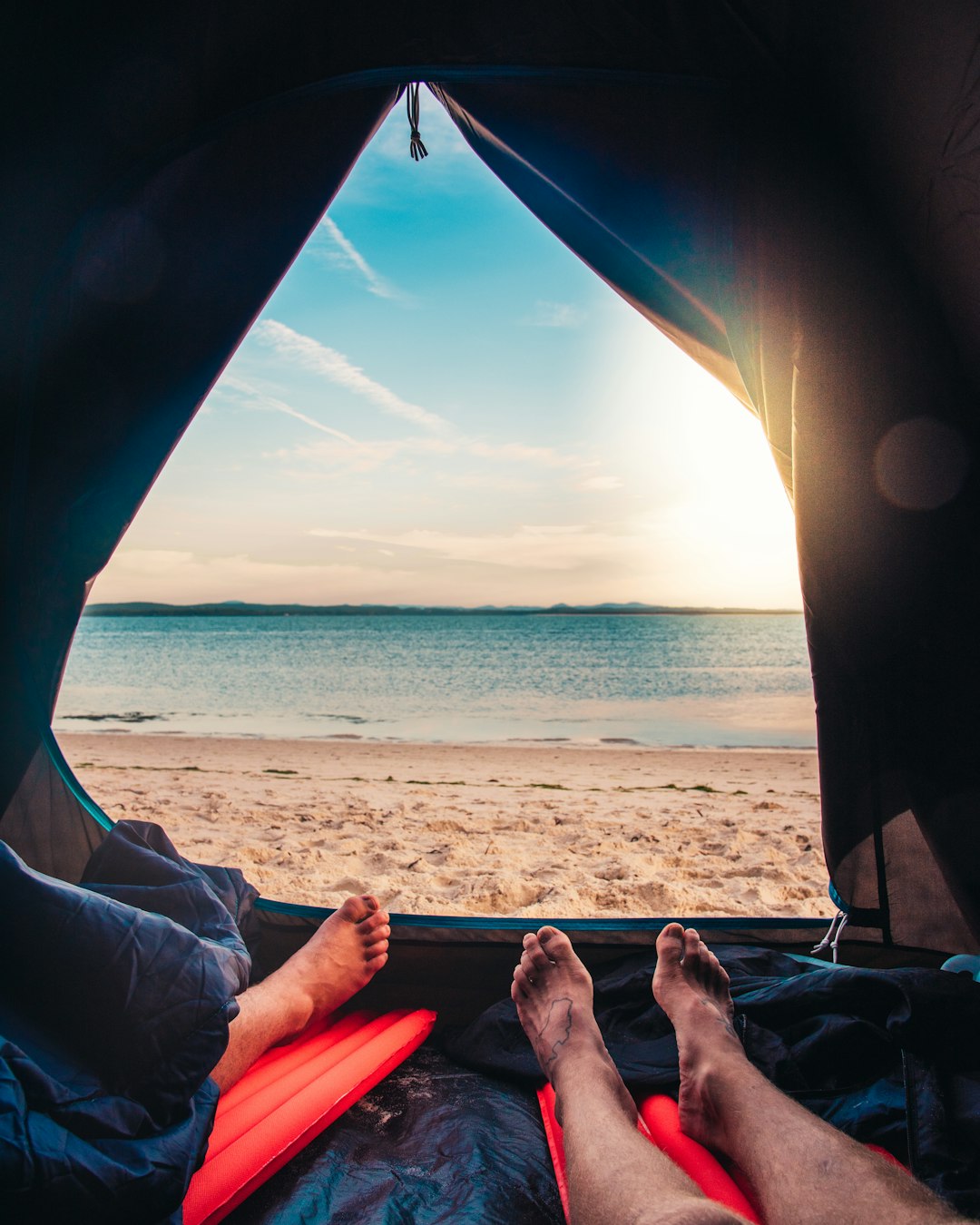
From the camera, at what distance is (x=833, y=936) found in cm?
160

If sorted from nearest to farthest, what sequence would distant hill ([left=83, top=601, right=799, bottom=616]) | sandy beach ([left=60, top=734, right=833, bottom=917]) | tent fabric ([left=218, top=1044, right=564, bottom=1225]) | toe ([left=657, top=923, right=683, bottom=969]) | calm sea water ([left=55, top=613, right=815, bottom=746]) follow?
tent fabric ([left=218, top=1044, right=564, bottom=1225]) → toe ([left=657, top=923, right=683, bottom=969]) → sandy beach ([left=60, top=734, right=833, bottom=917]) → calm sea water ([left=55, top=613, right=815, bottom=746]) → distant hill ([left=83, top=601, right=799, bottom=616])

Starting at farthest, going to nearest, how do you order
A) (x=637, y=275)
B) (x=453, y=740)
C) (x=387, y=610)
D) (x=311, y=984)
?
(x=387, y=610), (x=453, y=740), (x=637, y=275), (x=311, y=984)

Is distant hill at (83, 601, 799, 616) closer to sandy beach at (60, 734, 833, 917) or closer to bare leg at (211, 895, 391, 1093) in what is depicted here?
sandy beach at (60, 734, 833, 917)

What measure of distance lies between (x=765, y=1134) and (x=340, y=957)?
90cm

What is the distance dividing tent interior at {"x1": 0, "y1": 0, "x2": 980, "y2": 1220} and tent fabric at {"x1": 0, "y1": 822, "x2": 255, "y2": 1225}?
1.74ft

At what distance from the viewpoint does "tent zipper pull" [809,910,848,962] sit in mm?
1562

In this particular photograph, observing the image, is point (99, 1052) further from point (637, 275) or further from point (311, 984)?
point (637, 275)

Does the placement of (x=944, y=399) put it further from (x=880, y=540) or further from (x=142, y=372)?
(x=142, y=372)

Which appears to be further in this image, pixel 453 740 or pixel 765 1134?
pixel 453 740

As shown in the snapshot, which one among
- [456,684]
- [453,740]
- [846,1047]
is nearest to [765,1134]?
[846,1047]

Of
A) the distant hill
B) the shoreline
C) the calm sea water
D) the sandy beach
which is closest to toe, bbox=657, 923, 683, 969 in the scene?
the sandy beach

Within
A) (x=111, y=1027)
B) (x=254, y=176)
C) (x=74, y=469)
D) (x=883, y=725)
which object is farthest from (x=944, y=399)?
(x=74, y=469)

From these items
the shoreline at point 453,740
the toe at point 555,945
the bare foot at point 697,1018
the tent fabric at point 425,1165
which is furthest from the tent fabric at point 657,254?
the shoreline at point 453,740

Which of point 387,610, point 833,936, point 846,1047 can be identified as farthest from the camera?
point 387,610
